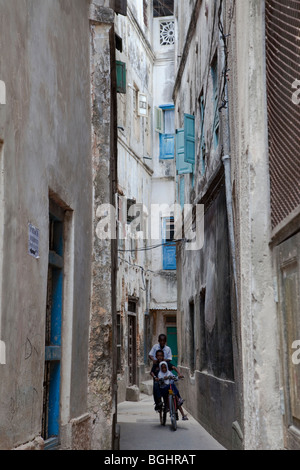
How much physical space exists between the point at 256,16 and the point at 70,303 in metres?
2.98

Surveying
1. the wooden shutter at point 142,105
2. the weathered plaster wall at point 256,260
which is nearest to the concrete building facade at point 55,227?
the weathered plaster wall at point 256,260

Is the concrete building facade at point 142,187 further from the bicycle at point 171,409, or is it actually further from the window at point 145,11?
the bicycle at point 171,409

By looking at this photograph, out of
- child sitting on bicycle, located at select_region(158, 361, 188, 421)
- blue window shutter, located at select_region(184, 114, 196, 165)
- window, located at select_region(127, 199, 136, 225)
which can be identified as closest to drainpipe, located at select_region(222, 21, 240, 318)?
child sitting on bicycle, located at select_region(158, 361, 188, 421)

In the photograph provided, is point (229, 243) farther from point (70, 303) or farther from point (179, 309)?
point (179, 309)

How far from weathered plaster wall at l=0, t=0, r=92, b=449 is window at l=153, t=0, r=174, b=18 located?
66.6 ft

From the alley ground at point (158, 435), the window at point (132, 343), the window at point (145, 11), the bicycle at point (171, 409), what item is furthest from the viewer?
the window at point (145, 11)

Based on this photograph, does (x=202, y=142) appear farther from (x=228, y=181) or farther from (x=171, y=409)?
(x=171, y=409)

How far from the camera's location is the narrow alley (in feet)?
12.9

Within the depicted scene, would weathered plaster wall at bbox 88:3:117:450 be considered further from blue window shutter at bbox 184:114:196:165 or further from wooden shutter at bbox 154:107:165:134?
wooden shutter at bbox 154:107:165:134

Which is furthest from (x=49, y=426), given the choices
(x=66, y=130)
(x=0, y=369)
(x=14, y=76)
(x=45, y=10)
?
(x=45, y=10)

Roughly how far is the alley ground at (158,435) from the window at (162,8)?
1772cm

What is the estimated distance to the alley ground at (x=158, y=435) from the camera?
857 cm

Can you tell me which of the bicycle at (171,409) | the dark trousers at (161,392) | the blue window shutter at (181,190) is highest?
the blue window shutter at (181,190)

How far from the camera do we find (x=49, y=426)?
5.48m
